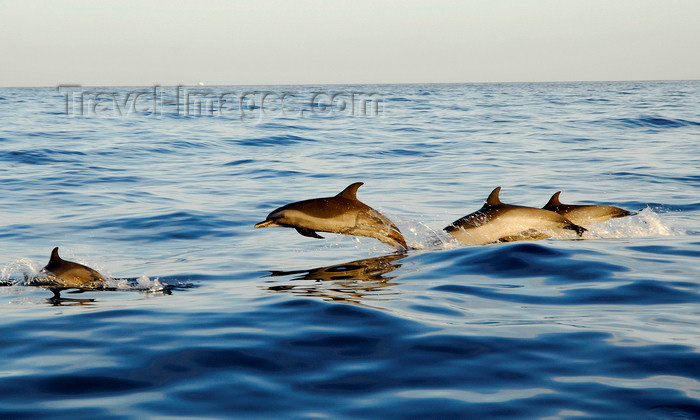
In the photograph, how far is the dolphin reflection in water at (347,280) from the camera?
723 centimetres

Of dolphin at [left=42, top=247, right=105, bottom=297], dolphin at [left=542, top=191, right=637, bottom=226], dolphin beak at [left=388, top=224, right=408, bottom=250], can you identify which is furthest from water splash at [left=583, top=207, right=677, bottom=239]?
dolphin at [left=42, top=247, right=105, bottom=297]

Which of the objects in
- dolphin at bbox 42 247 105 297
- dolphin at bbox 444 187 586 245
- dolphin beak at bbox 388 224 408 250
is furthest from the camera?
dolphin at bbox 444 187 586 245

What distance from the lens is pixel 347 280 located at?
806cm

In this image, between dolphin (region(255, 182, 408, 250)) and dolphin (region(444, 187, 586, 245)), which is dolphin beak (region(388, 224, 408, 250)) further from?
dolphin (region(444, 187, 586, 245))

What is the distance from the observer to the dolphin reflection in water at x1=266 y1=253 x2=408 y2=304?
7.23m

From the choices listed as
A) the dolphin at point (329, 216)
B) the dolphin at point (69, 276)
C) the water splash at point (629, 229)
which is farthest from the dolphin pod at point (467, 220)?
the dolphin at point (69, 276)

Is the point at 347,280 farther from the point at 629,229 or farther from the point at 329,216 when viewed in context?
the point at 629,229

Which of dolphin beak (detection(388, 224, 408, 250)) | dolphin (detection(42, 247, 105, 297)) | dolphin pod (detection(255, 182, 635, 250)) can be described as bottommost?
dolphin (detection(42, 247, 105, 297))

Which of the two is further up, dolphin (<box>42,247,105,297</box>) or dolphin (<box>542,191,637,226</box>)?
dolphin (<box>542,191,637,226</box>)

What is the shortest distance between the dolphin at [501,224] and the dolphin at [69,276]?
460 cm

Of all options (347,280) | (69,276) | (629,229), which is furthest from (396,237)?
(69,276)

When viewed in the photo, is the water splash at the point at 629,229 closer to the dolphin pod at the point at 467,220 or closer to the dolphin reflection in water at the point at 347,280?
the dolphin pod at the point at 467,220

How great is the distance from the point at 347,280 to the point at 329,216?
103cm

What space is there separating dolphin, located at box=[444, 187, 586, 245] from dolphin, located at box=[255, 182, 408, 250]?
136cm
